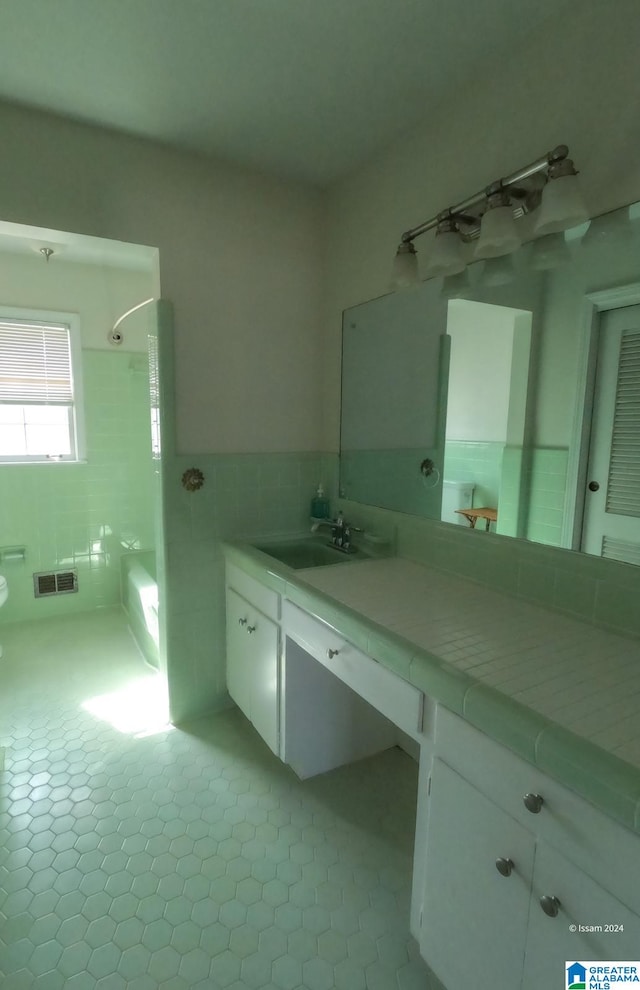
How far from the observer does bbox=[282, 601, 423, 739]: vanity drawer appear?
1.13 meters

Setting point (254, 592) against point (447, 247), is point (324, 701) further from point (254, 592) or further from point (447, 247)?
point (447, 247)

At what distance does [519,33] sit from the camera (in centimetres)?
134

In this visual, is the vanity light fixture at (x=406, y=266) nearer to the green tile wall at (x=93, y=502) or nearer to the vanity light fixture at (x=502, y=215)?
the vanity light fixture at (x=502, y=215)

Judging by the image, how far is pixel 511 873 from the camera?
889mm

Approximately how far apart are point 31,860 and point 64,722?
2.41 ft

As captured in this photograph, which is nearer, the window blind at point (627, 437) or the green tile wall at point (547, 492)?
the window blind at point (627, 437)

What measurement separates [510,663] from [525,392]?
83 centimetres

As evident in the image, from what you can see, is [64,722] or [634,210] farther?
[64,722]

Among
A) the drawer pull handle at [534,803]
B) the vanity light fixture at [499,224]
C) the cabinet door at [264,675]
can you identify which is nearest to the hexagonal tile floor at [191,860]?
the cabinet door at [264,675]

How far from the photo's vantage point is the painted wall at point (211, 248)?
1.74 m

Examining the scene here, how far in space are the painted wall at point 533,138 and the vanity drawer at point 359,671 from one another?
0.83 metres

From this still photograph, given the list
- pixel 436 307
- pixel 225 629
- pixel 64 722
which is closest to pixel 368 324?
pixel 436 307

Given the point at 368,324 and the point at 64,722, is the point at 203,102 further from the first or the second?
the point at 64,722

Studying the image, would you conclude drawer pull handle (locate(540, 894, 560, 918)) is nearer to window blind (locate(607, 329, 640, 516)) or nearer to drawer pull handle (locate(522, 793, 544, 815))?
drawer pull handle (locate(522, 793, 544, 815))
